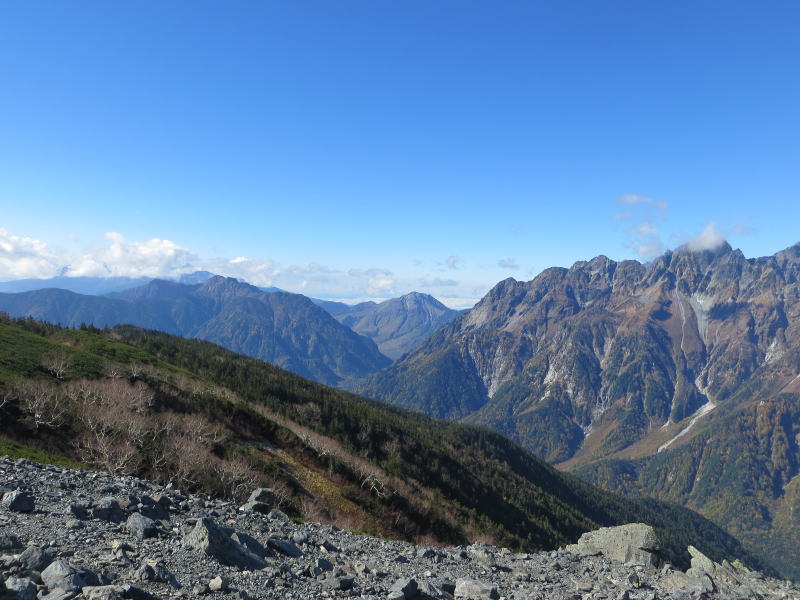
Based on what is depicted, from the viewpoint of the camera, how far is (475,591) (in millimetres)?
21062

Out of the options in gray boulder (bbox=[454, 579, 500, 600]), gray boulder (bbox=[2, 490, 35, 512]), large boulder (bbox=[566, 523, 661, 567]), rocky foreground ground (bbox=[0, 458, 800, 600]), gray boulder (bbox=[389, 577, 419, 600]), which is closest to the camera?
rocky foreground ground (bbox=[0, 458, 800, 600])

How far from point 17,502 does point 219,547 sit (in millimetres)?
10268

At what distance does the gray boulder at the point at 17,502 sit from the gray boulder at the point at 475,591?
2015 cm

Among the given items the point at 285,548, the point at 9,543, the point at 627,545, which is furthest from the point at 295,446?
the point at 9,543

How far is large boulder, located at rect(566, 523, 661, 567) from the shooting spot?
3328cm

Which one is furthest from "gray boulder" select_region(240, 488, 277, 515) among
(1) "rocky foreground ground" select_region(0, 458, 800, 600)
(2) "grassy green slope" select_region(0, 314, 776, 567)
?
(2) "grassy green slope" select_region(0, 314, 776, 567)

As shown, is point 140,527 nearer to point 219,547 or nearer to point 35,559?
point 219,547

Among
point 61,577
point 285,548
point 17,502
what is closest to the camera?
point 61,577

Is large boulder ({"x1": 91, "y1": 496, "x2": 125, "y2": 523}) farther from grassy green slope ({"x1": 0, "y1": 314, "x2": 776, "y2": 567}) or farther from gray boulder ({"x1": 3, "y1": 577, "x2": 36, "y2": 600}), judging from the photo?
grassy green slope ({"x1": 0, "y1": 314, "x2": 776, "y2": 567})

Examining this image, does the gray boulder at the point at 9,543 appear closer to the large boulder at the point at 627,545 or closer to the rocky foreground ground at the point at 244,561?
the rocky foreground ground at the point at 244,561

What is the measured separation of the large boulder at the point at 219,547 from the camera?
1798cm

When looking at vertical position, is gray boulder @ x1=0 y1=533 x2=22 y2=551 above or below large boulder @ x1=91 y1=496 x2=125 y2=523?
above

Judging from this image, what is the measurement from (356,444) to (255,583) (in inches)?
4787

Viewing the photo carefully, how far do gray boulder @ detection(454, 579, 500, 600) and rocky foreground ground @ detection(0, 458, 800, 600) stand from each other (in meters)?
0.05
